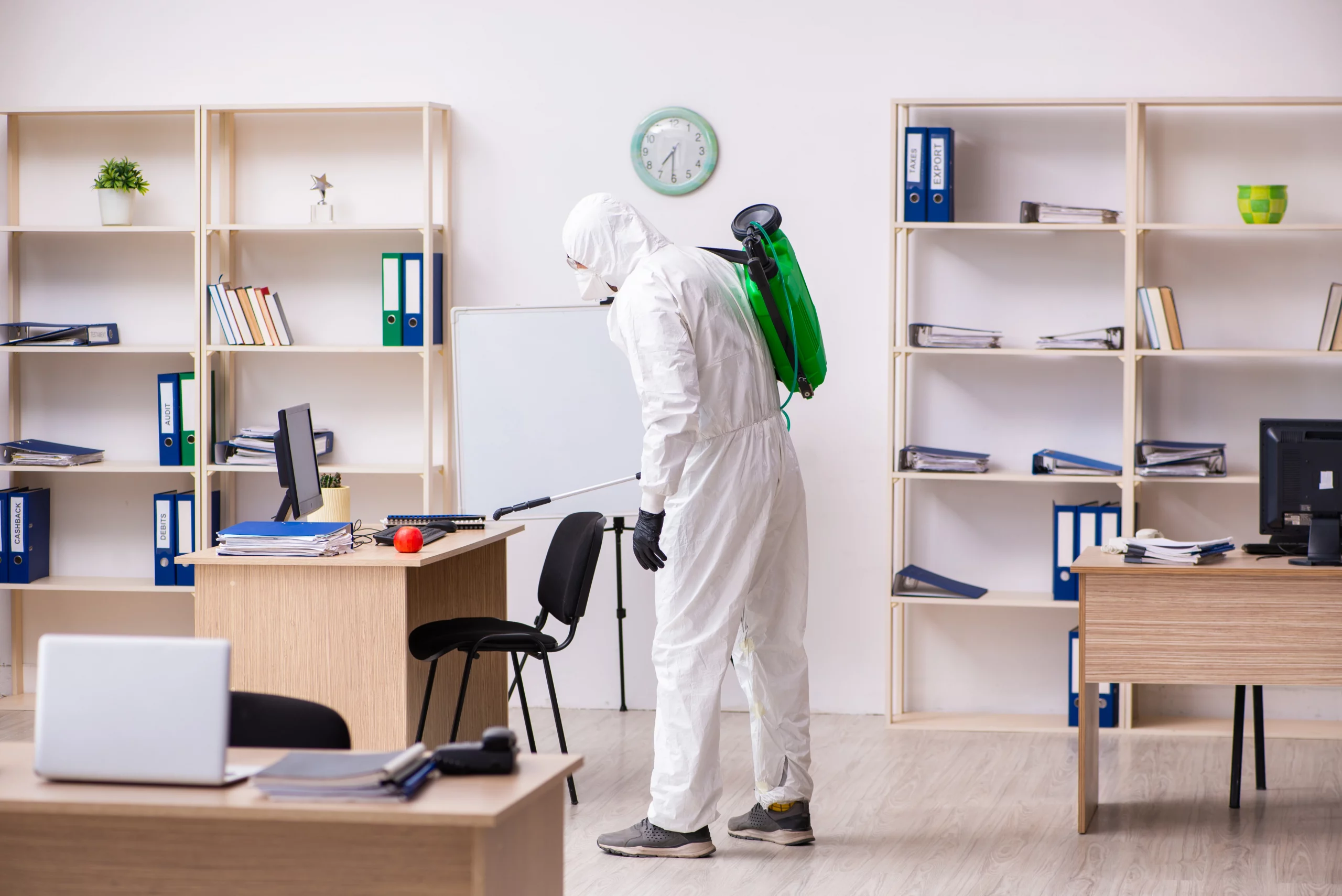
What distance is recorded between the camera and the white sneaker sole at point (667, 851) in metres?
3.41

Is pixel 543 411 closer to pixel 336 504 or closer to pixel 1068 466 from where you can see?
pixel 336 504

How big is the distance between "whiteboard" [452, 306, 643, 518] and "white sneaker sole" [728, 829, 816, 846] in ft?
4.86

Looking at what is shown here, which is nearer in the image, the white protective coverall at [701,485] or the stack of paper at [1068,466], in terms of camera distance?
the white protective coverall at [701,485]

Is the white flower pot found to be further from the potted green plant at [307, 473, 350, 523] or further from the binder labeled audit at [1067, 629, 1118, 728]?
the binder labeled audit at [1067, 629, 1118, 728]

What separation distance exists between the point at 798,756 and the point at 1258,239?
8.62 ft

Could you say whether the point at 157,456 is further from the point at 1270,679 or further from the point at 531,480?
the point at 1270,679

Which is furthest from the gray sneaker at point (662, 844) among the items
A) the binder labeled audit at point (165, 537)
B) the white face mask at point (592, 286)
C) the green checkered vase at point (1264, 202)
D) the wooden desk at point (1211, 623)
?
the green checkered vase at point (1264, 202)

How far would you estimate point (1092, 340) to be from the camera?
15.2 ft

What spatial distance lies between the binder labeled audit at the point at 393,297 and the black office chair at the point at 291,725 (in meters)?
2.88

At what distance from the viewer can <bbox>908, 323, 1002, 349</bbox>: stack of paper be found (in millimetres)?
4699

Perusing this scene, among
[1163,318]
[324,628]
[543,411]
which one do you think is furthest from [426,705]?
[1163,318]

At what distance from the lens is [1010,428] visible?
492cm

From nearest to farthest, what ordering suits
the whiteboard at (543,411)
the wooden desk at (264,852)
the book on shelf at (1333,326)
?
1. the wooden desk at (264,852)
2. the book on shelf at (1333,326)
3. the whiteboard at (543,411)

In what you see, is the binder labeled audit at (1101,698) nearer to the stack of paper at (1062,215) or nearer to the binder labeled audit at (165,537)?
the stack of paper at (1062,215)
